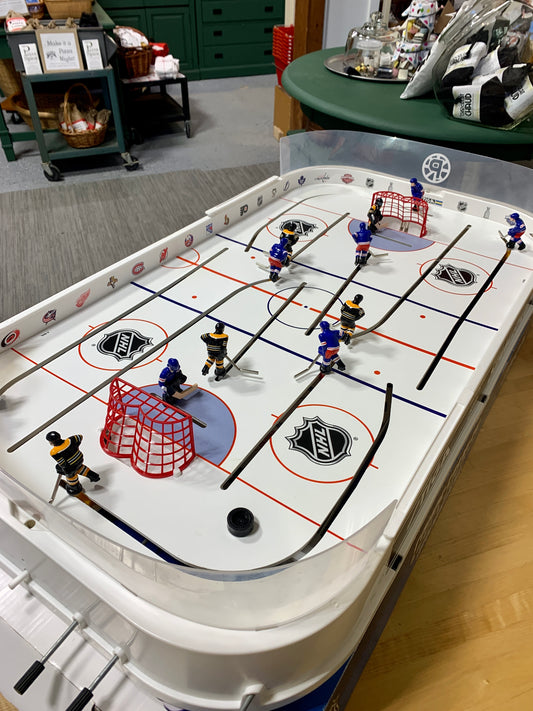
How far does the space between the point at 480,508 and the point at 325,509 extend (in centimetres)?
69

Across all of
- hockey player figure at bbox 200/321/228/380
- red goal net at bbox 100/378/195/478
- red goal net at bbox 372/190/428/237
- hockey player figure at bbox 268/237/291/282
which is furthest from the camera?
red goal net at bbox 372/190/428/237

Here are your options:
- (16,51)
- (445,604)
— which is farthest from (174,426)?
(16,51)

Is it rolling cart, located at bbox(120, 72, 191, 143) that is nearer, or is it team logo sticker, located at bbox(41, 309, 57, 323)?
team logo sticker, located at bbox(41, 309, 57, 323)

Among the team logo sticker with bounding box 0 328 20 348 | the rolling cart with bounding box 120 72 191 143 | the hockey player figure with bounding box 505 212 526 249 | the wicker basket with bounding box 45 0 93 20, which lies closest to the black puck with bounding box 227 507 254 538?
the team logo sticker with bounding box 0 328 20 348

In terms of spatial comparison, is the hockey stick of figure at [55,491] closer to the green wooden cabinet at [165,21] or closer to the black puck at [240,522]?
the black puck at [240,522]

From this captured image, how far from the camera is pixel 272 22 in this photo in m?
5.05

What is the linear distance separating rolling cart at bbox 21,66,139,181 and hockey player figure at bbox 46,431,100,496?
283cm

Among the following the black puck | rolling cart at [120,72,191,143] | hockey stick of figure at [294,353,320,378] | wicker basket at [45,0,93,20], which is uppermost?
wicker basket at [45,0,93,20]

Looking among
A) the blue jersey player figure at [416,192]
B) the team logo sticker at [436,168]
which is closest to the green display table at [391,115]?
the team logo sticker at [436,168]

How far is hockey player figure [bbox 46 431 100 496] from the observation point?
2.73ft

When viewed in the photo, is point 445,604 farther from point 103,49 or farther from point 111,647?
point 103,49

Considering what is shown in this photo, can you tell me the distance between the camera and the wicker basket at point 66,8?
126 inches

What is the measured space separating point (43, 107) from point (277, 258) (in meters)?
2.88

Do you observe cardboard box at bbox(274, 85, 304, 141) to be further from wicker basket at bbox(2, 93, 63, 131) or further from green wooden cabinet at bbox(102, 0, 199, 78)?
green wooden cabinet at bbox(102, 0, 199, 78)
